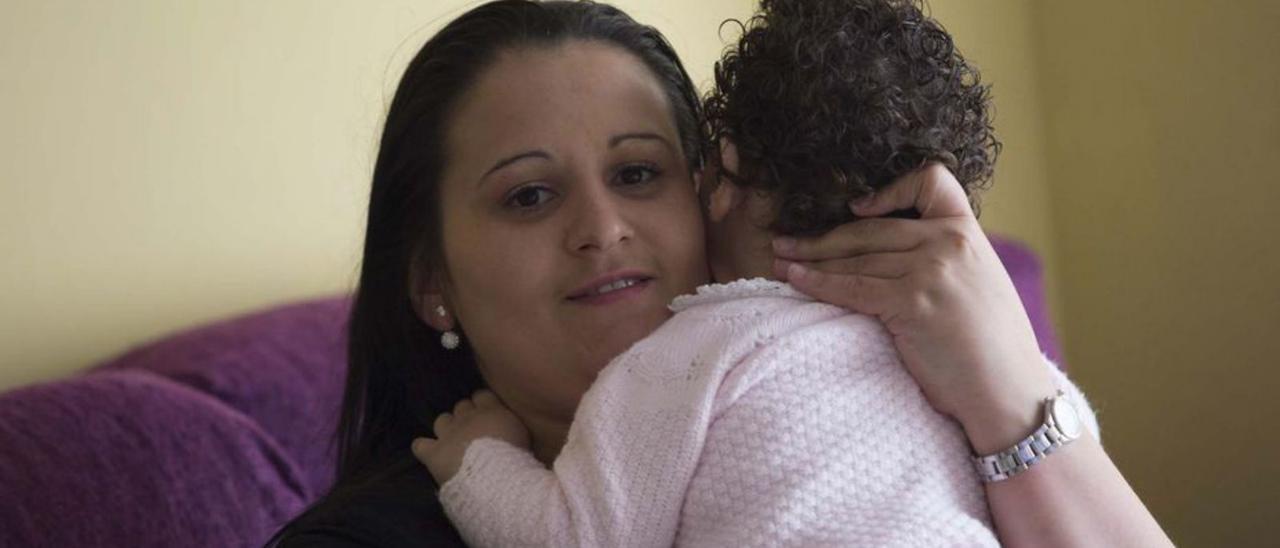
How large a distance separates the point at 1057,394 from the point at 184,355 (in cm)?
119

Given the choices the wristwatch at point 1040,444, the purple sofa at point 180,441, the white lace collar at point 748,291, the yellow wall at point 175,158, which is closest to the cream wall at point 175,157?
the yellow wall at point 175,158

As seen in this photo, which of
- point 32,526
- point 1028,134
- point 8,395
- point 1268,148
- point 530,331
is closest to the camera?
point 530,331

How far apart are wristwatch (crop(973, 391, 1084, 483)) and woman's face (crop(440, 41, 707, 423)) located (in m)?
0.35

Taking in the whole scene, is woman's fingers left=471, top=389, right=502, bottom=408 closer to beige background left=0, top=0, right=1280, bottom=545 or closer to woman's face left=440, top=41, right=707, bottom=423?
woman's face left=440, top=41, right=707, bottom=423

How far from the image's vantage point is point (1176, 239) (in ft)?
9.51

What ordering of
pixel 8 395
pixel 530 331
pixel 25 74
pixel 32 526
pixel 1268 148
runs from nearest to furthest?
pixel 530 331 < pixel 32 526 < pixel 8 395 < pixel 25 74 < pixel 1268 148

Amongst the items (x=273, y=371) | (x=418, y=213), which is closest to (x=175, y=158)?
(x=273, y=371)

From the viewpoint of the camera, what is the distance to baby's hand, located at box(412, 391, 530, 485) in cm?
142

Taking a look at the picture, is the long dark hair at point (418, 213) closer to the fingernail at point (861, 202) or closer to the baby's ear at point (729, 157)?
the baby's ear at point (729, 157)

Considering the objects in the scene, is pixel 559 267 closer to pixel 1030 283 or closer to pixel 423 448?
pixel 423 448

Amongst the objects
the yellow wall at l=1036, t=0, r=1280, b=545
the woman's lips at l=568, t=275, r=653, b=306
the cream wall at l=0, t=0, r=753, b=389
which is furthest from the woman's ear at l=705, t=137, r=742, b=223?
the yellow wall at l=1036, t=0, r=1280, b=545

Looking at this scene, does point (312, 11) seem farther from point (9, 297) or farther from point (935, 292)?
point (935, 292)

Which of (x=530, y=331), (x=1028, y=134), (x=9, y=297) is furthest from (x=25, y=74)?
(x=1028, y=134)

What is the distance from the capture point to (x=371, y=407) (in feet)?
5.47
